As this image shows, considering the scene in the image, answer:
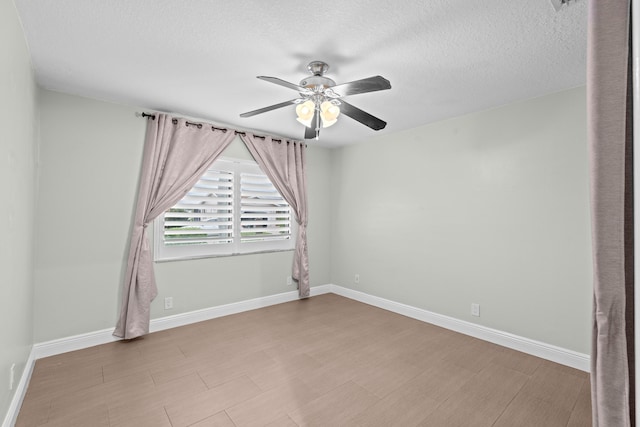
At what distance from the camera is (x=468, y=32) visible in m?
1.90

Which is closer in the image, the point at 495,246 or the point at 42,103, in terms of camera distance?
the point at 42,103

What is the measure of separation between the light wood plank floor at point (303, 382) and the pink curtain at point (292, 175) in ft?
4.09

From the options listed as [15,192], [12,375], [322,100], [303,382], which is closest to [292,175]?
[322,100]

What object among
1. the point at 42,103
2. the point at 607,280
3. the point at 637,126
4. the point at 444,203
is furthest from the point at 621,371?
the point at 42,103

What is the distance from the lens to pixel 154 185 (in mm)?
Answer: 3268

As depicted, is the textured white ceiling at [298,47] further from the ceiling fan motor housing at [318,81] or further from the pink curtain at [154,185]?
the pink curtain at [154,185]

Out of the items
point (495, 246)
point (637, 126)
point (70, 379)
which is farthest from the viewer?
point (495, 246)

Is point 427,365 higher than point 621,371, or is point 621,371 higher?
point 621,371

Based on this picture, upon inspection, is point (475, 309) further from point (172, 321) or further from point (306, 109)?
point (172, 321)

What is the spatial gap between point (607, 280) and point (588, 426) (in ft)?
6.40

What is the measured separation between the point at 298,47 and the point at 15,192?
202cm

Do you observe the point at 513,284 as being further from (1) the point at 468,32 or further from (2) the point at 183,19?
(2) the point at 183,19

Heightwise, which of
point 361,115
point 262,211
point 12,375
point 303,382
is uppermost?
point 361,115

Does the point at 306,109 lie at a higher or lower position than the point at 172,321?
higher
